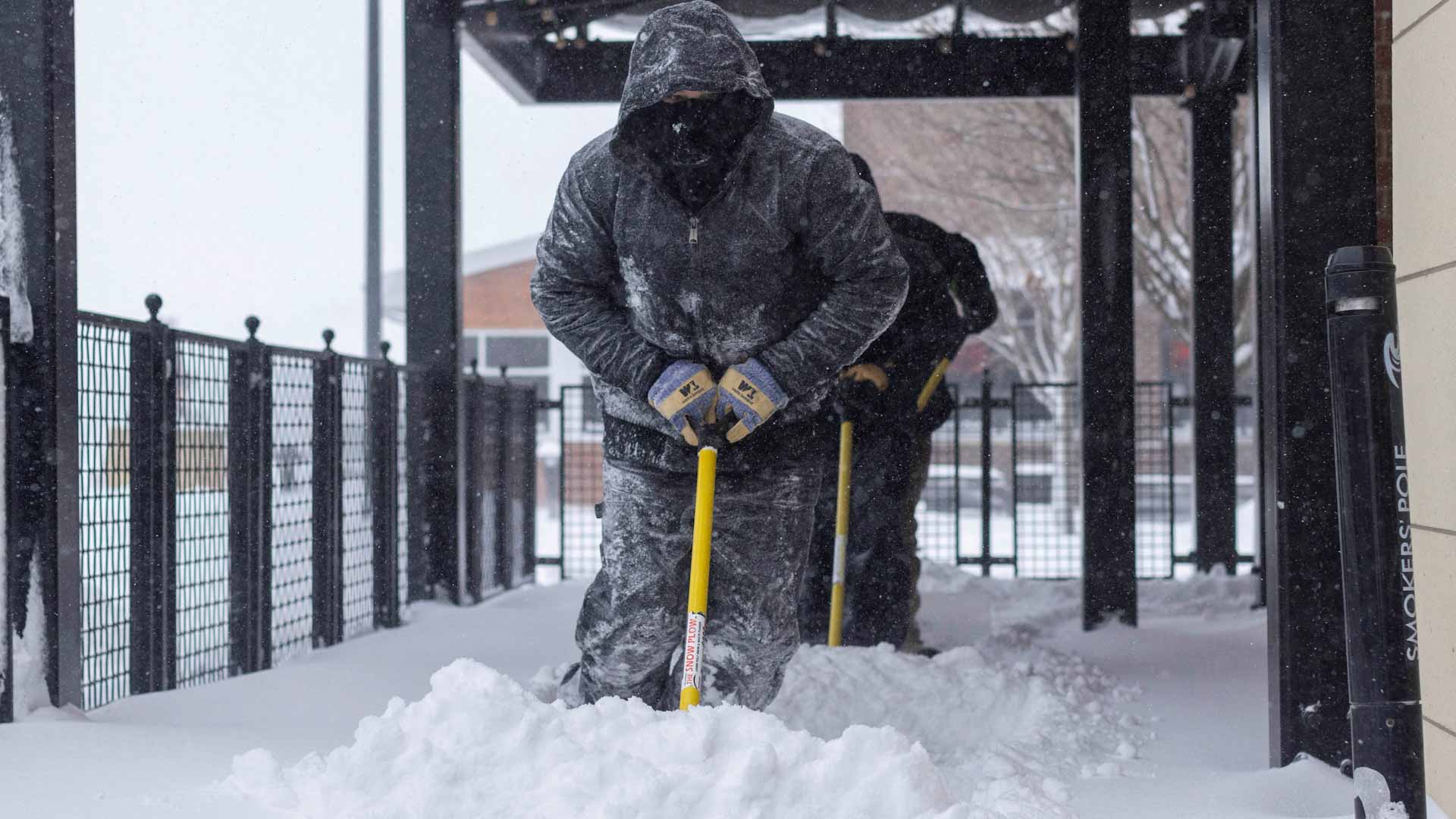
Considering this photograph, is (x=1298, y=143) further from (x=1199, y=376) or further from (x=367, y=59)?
(x=367, y=59)

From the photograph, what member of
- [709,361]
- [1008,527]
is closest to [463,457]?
[709,361]

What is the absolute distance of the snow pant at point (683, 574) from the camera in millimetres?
3328

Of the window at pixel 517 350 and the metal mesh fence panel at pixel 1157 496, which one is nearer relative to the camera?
the metal mesh fence panel at pixel 1157 496

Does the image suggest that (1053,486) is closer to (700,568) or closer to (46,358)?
(700,568)

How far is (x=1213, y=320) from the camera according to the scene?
332 inches

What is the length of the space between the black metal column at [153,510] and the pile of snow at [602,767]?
2022mm

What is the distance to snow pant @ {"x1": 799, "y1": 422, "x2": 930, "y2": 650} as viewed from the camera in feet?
17.5

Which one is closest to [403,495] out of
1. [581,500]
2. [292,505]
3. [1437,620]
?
[292,505]

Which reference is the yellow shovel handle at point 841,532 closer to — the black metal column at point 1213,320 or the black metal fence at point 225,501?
the black metal fence at point 225,501

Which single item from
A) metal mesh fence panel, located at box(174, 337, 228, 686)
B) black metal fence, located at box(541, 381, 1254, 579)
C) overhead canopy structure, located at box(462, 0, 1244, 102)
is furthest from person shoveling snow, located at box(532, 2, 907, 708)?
overhead canopy structure, located at box(462, 0, 1244, 102)

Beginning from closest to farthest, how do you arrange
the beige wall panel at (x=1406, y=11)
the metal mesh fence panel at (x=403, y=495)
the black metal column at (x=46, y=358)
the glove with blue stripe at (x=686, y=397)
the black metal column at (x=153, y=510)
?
the beige wall panel at (x=1406, y=11) < the glove with blue stripe at (x=686, y=397) < the black metal column at (x=46, y=358) < the black metal column at (x=153, y=510) < the metal mesh fence panel at (x=403, y=495)

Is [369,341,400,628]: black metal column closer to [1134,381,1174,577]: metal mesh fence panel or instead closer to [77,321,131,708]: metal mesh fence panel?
[77,321,131,708]: metal mesh fence panel

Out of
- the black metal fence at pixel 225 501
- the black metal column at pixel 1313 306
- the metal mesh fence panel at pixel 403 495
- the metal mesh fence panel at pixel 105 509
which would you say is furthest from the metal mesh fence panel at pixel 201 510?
the black metal column at pixel 1313 306

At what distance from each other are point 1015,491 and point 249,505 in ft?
18.6
